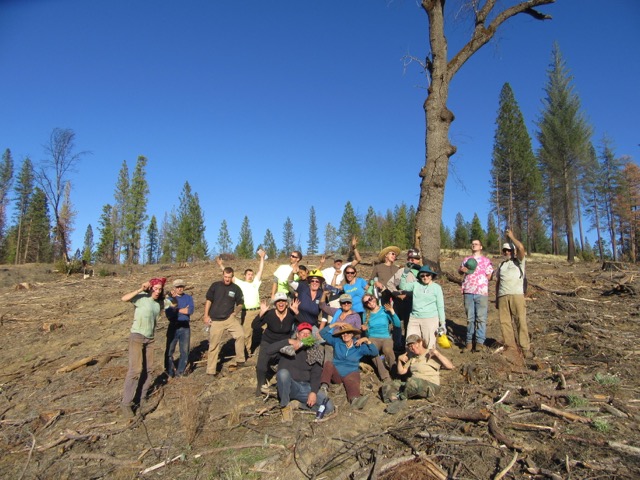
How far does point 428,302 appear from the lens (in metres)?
6.33

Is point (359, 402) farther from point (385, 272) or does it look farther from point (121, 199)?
point (121, 199)

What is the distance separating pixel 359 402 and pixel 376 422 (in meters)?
0.47

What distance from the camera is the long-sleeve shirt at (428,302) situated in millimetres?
6284

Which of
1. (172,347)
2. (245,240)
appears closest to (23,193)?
(245,240)

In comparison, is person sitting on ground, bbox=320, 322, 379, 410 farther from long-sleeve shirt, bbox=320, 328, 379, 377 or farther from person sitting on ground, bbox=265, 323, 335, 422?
person sitting on ground, bbox=265, 323, 335, 422

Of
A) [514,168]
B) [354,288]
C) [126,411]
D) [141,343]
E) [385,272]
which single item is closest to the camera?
[126,411]

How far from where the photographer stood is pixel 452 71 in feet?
28.8

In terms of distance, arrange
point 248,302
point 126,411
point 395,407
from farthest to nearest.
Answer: point 248,302 → point 126,411 → point 395,407

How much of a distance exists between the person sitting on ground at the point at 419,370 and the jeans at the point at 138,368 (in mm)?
3740

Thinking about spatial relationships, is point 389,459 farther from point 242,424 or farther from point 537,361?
point 537,361

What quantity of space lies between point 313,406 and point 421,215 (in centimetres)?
492

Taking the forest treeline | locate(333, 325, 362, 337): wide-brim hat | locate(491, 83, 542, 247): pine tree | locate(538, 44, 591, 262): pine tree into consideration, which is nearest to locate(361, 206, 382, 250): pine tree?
the forest treeline

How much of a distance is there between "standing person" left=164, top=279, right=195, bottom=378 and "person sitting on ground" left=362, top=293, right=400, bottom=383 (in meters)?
3.44

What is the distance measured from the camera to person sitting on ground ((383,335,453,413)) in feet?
17.5
